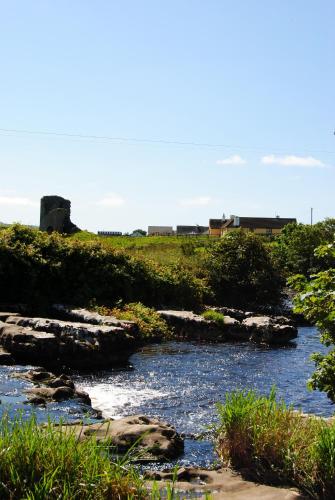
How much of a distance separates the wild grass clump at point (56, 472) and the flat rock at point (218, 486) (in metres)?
1.21

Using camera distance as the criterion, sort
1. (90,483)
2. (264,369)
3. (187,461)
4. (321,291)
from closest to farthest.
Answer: (90,483)
(321,291)
(187,461)
(264,369)

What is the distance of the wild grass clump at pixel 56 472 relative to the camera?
19.4ft

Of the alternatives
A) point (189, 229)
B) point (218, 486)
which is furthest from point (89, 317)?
point (189, 229)

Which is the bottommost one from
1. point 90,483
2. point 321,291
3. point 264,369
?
point 264,369

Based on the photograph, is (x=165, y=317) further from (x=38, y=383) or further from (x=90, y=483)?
(x=90, y=483)

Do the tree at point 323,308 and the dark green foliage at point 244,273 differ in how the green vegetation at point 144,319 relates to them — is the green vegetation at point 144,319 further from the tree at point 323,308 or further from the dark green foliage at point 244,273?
the tree at point 323,308

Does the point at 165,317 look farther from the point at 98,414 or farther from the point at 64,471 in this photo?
the point at 64,471

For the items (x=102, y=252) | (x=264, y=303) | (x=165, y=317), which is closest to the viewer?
(x=165, y=317)

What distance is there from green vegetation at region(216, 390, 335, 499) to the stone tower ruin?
134 feet

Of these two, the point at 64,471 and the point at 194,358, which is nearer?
the point at 64,471

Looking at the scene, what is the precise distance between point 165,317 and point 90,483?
21280mm

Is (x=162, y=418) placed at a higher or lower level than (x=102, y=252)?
lower

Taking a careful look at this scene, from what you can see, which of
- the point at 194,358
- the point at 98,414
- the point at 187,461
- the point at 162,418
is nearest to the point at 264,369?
the point at 194,358

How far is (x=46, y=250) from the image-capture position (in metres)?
28.8
